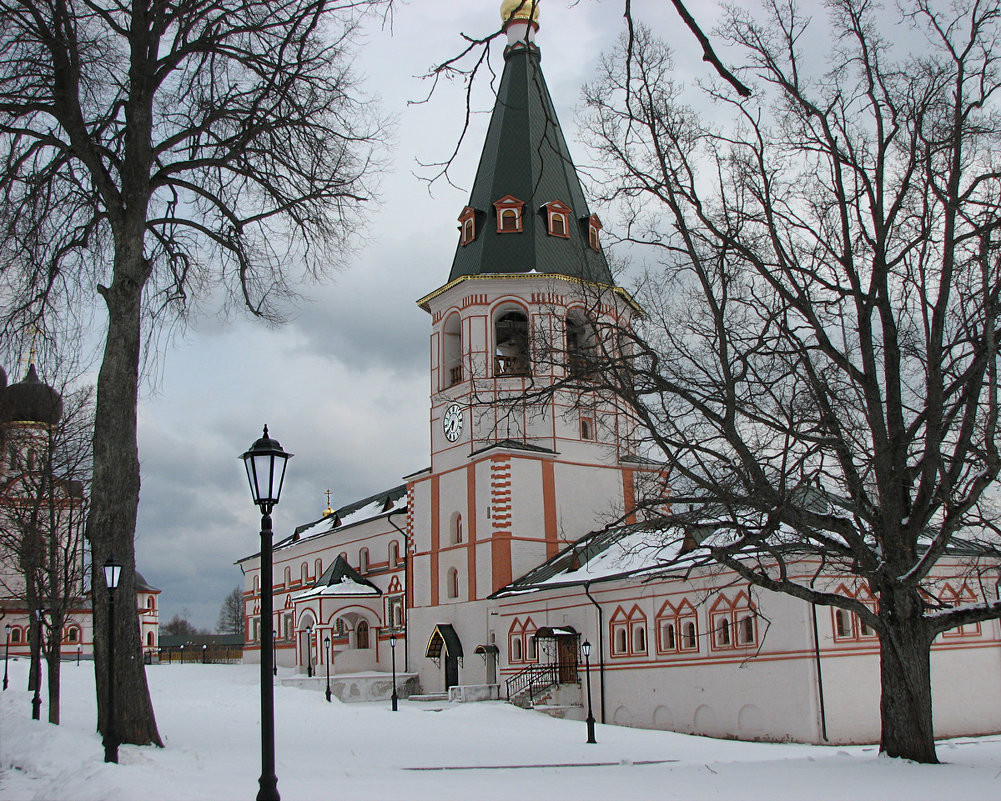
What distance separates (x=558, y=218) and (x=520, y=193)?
75.1 inches

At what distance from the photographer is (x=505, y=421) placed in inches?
1586

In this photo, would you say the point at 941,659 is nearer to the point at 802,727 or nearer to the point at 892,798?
the point at 802,727

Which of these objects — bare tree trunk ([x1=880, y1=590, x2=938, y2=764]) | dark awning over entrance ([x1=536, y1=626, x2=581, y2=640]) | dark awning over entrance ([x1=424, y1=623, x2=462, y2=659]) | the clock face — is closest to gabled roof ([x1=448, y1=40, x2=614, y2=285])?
the clock face

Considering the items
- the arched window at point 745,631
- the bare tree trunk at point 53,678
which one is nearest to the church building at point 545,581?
the arched window at point 745,631

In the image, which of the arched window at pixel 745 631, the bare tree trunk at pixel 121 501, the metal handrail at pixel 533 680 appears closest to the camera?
the bare tree trunk at pixel 121 501

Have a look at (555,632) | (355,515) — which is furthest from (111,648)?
(355,515)

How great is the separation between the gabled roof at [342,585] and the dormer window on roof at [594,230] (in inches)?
782

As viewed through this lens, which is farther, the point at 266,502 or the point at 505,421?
the point at 505,421

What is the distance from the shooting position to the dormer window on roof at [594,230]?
136 ft

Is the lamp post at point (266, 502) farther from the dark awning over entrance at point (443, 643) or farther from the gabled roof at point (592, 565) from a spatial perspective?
the dark awning over entrance at point (443, 643)

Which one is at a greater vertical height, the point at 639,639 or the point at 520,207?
the point at 520,207

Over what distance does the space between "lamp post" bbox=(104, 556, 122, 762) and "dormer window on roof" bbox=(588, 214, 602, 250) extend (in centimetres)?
2966

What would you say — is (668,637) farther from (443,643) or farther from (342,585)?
(342,585)

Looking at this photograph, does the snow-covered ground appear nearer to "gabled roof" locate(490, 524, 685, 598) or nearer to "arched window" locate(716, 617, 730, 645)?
"arched window" locate(716, 617, 730, 645)
